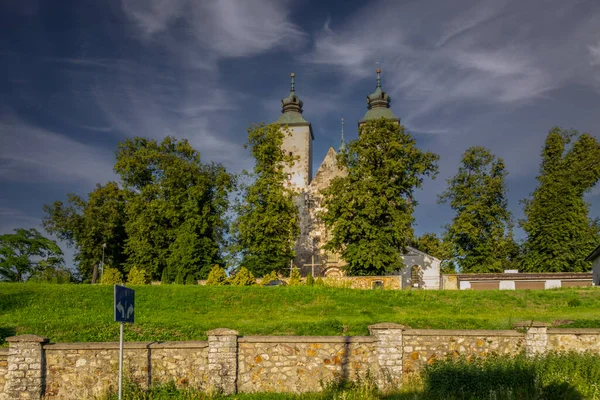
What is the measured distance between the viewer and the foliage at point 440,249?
39.7 m

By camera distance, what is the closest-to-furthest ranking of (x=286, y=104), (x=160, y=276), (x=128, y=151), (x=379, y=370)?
1. (x=379, y=370)
2. (x=160, y=276)
3. (x=128, y=151)
4. (x=286, y=104)

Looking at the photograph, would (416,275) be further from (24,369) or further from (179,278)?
(24,369)

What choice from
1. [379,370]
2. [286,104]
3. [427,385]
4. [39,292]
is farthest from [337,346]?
[286,104]

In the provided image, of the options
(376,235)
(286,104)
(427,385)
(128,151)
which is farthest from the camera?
(286,104)

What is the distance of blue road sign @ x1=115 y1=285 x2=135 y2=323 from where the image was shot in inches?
386

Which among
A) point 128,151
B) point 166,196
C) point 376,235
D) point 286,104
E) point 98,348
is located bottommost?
point 98,348

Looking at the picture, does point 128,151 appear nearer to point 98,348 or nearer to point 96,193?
point 96,193

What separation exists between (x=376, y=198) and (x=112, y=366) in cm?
2425

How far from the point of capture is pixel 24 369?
1141cm

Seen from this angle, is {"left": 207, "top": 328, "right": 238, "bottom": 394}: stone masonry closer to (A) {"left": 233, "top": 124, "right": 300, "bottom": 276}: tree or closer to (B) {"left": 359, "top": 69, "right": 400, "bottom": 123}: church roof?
(A) {"left": 233, "top": 124, "right": 300, "bottom": 276}: tree

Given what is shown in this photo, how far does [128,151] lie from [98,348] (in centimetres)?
3133

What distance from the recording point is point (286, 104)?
58469 mm

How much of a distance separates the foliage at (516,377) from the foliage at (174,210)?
2570 centimetres

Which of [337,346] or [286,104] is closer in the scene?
[337,346]
